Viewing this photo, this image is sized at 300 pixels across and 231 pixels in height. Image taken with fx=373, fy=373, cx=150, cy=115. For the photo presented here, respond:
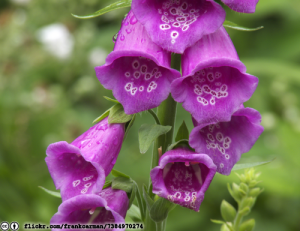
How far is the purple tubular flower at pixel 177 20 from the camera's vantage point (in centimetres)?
91

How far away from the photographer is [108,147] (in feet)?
3.57

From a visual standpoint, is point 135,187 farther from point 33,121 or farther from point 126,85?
point 33,121

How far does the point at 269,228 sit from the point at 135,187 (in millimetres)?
1600

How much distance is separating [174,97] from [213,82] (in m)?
0.15

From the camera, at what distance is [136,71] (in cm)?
101

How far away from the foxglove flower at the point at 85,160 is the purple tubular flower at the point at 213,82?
0.27 m

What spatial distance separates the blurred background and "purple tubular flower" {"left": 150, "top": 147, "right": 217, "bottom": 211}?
1228mm

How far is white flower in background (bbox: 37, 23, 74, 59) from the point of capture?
302 centimetres

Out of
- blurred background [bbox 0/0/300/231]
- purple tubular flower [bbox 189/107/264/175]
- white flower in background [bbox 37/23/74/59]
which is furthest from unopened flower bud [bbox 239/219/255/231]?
white flower in background [bbox 37/23/74/59]

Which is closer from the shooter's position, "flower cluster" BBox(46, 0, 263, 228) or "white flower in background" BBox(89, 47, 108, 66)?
"flower cluster" BBox(46, 0, 263, 228)

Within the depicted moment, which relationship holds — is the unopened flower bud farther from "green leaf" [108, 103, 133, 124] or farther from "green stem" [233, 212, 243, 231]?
"green leaf" [108, 103, 133, 124]

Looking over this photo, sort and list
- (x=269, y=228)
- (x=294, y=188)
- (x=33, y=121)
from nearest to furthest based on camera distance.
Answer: (x=294, y=188) < (x=269, y=228) < (x=33, y=121)

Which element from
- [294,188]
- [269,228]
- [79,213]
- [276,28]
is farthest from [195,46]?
[276,28]

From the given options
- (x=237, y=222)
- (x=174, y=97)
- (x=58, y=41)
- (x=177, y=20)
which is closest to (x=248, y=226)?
(x=237, y=222)
